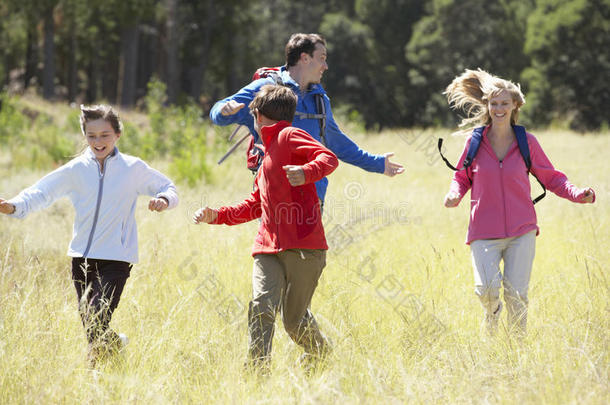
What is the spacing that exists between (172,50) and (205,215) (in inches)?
1050

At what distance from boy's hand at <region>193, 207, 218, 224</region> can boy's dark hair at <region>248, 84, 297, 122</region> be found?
58 centimetres

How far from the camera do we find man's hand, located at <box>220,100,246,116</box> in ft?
13.4

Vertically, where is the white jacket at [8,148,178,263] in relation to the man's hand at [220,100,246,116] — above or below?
below

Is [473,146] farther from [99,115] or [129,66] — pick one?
[129,66]

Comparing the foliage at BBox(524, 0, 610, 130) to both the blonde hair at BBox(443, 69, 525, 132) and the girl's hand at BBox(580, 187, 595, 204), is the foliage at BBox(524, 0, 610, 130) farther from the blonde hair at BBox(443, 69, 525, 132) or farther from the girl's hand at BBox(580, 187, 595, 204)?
the girl's hand at BBox(580, 187, 595, 204)

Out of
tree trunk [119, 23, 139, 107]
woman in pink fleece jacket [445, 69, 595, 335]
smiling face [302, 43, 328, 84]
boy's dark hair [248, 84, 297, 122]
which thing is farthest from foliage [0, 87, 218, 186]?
tree trunk [119, 23, 139, 107]

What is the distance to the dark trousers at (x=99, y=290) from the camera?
3.69 meters

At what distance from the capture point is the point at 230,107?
A: 411 cm

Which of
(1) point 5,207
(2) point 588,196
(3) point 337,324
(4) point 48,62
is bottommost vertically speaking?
(4) point 48,62

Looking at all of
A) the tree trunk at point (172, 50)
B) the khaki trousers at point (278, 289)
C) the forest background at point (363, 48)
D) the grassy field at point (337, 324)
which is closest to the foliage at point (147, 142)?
the grassy field at point (337, 324)

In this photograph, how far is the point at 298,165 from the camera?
3590 mm

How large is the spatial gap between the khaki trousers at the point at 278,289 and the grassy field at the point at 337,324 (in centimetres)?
15

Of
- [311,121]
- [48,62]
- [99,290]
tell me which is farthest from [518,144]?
[48,62]

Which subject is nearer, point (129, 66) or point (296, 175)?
point (296, 175)
